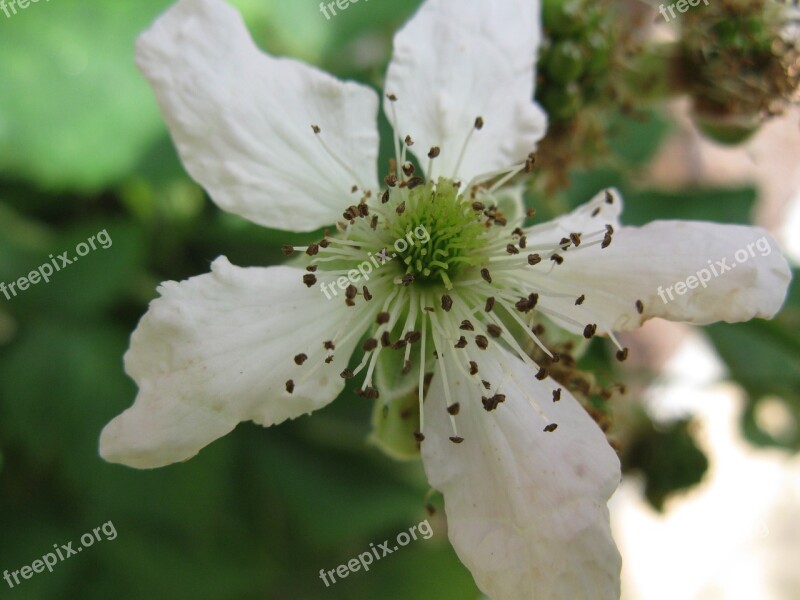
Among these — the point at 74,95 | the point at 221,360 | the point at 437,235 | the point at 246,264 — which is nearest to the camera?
the point at 221,360

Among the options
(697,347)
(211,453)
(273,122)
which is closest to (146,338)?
(273,122)

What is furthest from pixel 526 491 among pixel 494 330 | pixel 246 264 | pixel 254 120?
pixel 246 264

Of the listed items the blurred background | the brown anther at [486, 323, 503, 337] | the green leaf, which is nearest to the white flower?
the brown anther at [486, 323, 503, 337]

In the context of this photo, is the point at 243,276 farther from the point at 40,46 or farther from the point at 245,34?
the point at 40,46

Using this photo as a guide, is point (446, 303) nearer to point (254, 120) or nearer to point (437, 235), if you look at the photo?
point (437, 235)

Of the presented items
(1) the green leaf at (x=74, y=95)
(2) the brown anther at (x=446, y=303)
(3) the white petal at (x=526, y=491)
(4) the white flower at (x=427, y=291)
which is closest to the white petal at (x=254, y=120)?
(4) the white flower at (x=427, y=291)

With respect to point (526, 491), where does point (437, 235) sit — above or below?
above

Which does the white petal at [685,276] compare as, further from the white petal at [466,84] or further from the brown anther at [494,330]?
the white petal at [466,84]
